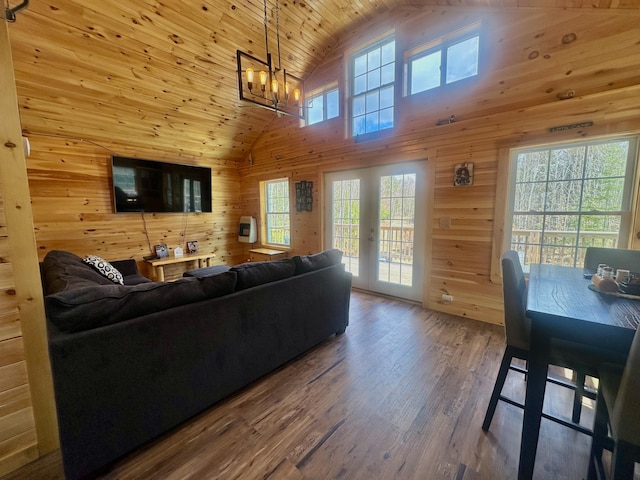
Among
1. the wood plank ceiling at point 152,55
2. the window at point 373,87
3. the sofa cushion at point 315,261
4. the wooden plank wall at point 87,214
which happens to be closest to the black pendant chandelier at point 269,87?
the wood plank ceiling at point 152,55

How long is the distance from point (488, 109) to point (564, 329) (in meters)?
2.70

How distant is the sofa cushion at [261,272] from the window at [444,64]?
9.72ft

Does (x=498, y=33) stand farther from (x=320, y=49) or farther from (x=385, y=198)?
(x=320, y=49)

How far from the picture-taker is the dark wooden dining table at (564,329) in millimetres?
1049

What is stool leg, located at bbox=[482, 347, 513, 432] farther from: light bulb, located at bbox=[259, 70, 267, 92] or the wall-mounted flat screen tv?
the wall-mounted flat screen tv

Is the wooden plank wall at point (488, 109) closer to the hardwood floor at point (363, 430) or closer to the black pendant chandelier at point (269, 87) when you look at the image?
the hardwood floor at point (363, 430)

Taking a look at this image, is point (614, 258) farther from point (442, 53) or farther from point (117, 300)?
point (117, 300)

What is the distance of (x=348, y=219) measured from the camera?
4.29 meters

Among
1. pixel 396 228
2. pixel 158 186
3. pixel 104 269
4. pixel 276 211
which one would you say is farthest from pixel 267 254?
pixel 104 269

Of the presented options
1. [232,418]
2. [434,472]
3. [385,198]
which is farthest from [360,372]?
[385,198]

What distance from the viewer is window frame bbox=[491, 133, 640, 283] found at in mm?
2271

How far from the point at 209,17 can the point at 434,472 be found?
4576 millimetres

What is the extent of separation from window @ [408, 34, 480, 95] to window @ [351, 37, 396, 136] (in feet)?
1.00

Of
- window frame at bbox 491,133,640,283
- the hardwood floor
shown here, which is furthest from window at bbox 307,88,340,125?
the hardwood floor
